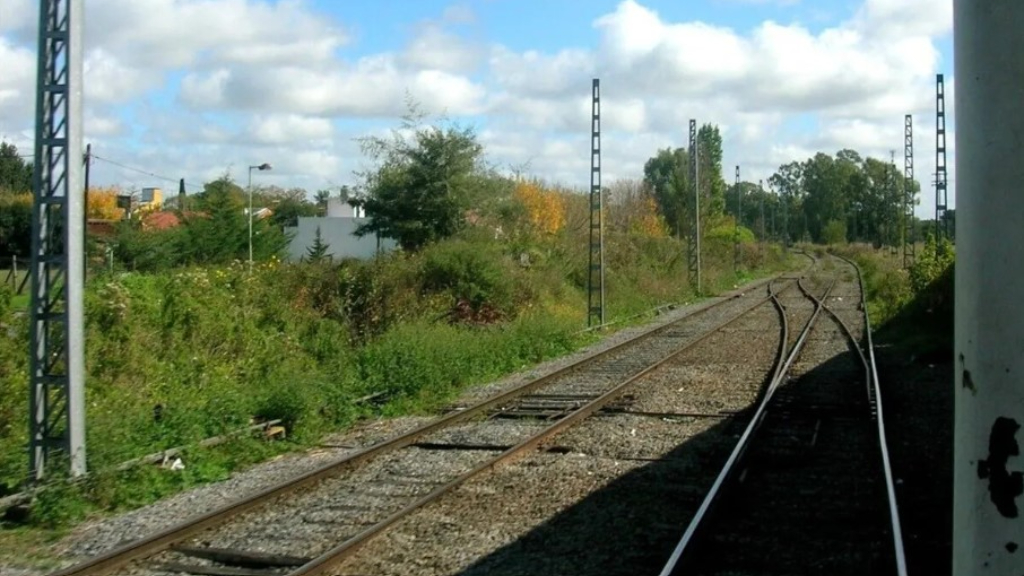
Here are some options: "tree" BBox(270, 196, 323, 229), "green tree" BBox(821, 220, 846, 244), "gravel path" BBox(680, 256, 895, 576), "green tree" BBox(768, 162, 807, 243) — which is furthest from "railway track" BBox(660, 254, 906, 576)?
"green tree" BBox(768, 162, 807, 243)

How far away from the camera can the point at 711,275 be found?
59062 mm

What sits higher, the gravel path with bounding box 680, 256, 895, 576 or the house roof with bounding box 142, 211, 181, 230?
the house roof with bounding box 142, 211, 181, 230

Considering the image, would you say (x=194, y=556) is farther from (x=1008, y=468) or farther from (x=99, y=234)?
(x=99, y=234)

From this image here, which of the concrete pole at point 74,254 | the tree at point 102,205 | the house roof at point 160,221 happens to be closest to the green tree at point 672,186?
the house roof at point 160,221

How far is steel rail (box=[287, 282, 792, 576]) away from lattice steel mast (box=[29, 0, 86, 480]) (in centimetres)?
343

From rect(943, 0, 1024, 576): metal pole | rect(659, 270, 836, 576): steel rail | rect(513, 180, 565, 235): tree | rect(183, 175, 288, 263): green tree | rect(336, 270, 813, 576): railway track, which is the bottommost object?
rect(336, 270, 813, 576): railway track

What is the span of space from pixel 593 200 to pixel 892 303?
10363 millimetres

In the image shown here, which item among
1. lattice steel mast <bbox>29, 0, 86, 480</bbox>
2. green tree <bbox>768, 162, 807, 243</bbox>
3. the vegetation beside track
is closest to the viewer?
lattice steel mast <bbox>29, 0, 86, 480</bbox>

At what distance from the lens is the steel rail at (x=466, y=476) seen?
292 inches

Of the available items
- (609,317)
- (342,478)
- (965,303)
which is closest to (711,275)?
(609,317)

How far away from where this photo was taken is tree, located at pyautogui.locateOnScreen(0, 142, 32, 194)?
62834mm

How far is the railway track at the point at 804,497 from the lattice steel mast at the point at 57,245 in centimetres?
598

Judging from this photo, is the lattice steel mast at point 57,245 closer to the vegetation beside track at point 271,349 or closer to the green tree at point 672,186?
the vegetation beside track at point 271,349

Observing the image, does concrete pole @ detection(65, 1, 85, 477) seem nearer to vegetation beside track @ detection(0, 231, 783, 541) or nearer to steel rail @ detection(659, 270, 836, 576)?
vegetation beside track @ detection(0, 231, 783, 541)
